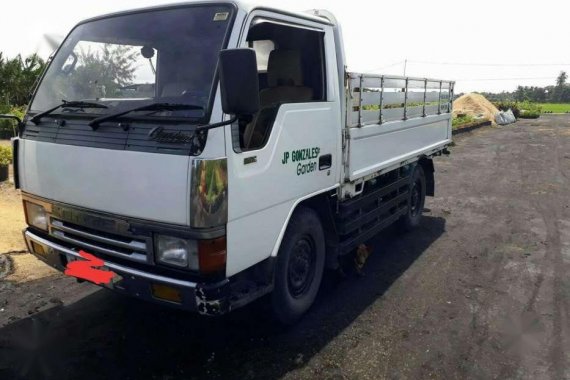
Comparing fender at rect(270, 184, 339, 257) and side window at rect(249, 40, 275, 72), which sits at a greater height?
side window at rect(249, 40, 275, 72)

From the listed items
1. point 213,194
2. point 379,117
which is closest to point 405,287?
point 379,117

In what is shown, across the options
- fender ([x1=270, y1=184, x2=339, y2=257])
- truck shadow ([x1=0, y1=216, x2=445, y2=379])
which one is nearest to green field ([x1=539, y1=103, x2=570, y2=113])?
fender ([x1=270, y1=184, x2=339, y2=257])

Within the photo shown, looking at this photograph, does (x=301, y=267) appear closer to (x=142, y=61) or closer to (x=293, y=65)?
(x=293, y=65)

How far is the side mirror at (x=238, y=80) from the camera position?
8.07 feet

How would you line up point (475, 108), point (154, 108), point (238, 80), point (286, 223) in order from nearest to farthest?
point (238, 80) → point (154, 108) → point (286, 223) → point (475, 108)

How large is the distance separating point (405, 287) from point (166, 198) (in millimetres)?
2827

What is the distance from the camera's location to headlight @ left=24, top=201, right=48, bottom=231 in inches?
132

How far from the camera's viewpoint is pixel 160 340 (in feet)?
11.2

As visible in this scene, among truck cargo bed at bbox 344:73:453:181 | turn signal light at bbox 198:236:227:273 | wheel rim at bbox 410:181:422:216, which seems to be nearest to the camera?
turn signal light at bbox 198:236:227:273

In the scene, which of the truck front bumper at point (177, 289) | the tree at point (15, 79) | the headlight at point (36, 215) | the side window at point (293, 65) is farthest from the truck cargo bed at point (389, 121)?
the tree at point (15, 79)

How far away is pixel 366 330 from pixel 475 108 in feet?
102

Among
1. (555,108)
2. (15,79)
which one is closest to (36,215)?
(15,79)

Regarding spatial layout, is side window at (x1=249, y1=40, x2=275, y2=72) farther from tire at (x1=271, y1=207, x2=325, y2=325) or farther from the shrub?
the shrub

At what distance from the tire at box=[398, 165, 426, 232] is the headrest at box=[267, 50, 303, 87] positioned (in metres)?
2.92
